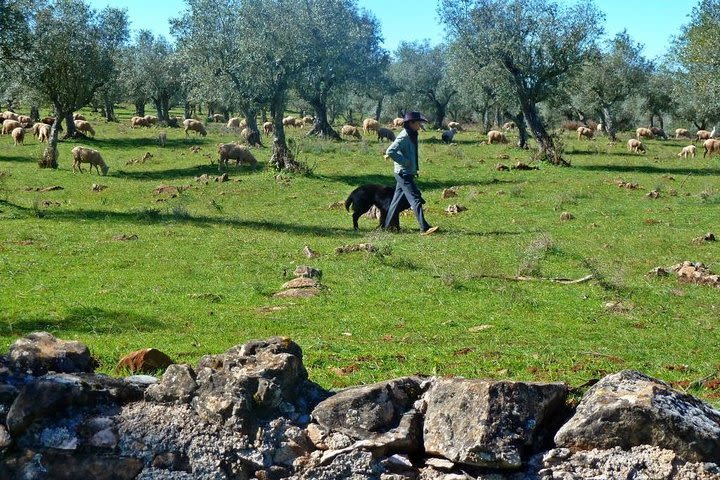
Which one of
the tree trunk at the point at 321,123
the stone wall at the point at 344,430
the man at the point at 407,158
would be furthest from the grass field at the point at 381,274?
the tree trunk at the point at 321,123

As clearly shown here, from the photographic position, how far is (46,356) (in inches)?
278

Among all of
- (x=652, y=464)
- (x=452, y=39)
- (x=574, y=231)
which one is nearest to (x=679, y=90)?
(x=452, y=39)

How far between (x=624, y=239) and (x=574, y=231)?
71.1 inches

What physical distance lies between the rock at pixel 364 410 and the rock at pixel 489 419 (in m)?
0.26

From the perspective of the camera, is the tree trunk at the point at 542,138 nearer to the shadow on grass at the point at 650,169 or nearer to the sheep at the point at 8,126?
the shadow on grass at the point at 650,169

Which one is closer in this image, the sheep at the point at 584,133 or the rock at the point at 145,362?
the rock at the point at 145,362

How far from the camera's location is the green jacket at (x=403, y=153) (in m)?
20.1

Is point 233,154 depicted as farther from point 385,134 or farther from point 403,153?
point 403,153

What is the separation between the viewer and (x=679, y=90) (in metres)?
59.0

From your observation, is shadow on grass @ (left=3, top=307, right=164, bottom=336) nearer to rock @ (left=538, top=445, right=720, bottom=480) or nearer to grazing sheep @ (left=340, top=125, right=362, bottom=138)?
rock @ (left=538, top=445, right=720, bottom=480)

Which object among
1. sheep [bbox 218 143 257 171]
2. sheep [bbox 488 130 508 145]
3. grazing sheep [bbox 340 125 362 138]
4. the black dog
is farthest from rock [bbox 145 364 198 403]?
grazing sheep [bbox 340 125 362 138]

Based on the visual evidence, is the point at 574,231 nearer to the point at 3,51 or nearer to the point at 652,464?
the point at 652,464

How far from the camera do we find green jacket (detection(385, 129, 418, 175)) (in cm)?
2008

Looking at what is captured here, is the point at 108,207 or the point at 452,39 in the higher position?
the point at 452,39
